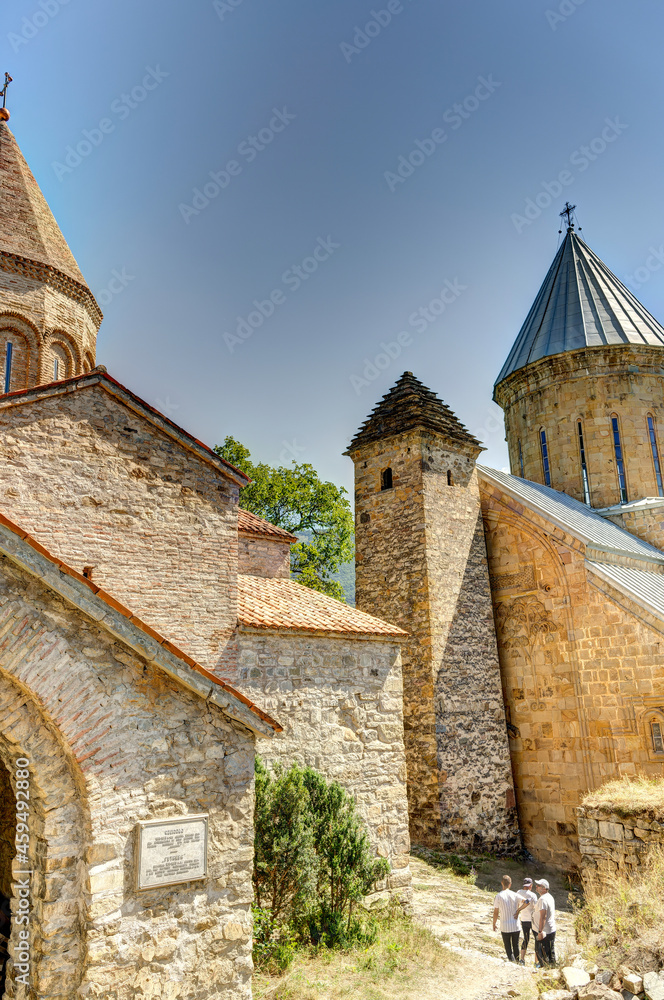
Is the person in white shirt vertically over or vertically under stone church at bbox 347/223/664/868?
under

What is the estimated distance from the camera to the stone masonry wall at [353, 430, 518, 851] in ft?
41.3

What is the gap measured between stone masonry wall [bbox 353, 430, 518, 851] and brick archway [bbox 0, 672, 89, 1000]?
876 centimetres

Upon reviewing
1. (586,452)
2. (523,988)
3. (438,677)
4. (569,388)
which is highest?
(569,388)

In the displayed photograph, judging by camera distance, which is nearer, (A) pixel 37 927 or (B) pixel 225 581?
(A) pixel 37 927

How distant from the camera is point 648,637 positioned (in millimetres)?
11992

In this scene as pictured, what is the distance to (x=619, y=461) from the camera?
67.5 feet

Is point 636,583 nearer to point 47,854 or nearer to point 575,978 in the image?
point 575,978

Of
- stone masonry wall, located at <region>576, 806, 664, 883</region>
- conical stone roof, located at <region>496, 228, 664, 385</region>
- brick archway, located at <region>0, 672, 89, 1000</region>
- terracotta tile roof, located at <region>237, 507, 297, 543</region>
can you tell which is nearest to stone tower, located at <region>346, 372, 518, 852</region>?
terracotta tile roof, located at <region>237, 507, 297, 543</region>

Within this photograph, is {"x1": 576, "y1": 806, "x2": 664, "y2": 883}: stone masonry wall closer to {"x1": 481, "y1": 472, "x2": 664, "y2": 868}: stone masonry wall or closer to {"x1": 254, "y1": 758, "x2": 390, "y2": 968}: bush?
{"x1": 254, "y1": 758, "x2": 390, "y2": 968}: bush

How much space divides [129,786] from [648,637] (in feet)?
32.6

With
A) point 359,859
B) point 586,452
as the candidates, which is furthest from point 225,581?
point 586,452

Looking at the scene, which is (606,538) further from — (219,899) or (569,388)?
(219,899)

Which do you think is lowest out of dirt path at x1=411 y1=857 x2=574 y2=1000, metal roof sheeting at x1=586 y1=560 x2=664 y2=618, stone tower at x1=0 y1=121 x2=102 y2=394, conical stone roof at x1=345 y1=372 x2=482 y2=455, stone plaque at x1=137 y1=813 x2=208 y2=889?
dirt path at x1=411 y1=857 x2=574 y2=1000

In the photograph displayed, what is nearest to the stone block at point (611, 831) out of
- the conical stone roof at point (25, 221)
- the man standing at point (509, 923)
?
the man standing at point (509, 923)
